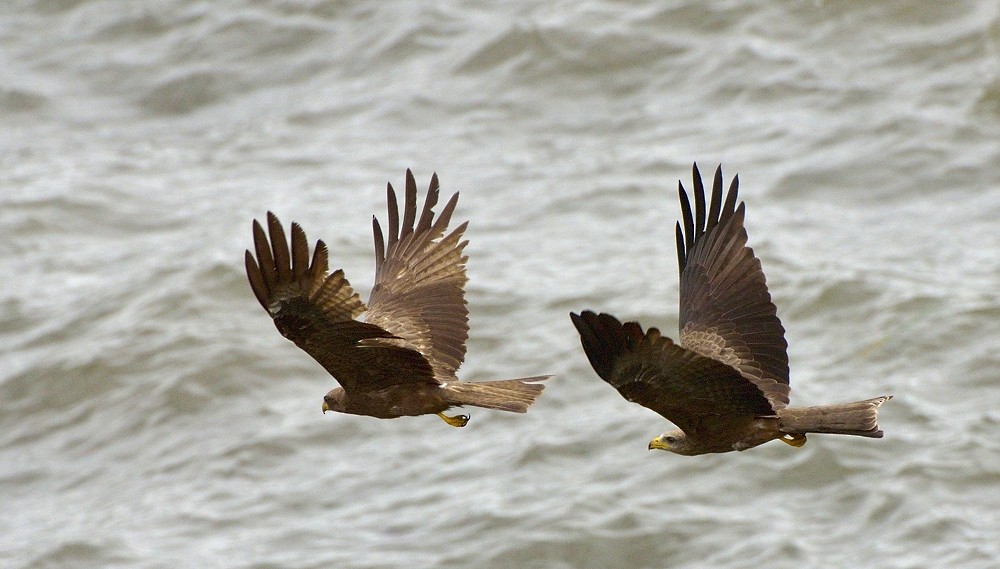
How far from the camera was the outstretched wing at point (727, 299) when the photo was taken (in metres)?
7.23

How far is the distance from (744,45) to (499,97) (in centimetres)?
255

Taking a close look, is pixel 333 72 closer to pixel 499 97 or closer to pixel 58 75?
pixel 499 97

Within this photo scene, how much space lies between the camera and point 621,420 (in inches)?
508

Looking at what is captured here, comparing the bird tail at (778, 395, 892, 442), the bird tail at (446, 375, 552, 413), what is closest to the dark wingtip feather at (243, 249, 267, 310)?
the bird tail at (446, 375, 552, 413)

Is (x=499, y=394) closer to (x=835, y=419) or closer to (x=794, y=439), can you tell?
(x=794, y=439)

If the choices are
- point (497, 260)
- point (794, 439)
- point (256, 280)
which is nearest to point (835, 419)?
point (794, 439)

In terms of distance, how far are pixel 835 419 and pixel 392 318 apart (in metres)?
2.28

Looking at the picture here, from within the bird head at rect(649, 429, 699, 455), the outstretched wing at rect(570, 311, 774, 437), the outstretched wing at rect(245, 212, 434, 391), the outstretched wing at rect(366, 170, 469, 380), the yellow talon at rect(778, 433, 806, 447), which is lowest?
the yellow talon at rect(778, 433, 806, 447)

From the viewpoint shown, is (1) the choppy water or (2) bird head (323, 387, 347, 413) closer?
(2) bird head (323, 387, 347, 413)

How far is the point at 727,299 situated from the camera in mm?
7352

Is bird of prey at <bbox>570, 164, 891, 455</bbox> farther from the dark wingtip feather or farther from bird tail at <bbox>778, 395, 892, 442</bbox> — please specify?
the dark wingtip feather

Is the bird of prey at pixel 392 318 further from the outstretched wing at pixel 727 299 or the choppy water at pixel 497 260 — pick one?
the choppy water at pixel 497 260

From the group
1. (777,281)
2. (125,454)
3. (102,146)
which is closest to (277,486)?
(125,454)

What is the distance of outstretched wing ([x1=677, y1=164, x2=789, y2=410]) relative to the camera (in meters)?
7.23
